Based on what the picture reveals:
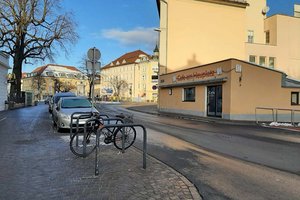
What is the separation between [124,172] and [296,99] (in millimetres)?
18918

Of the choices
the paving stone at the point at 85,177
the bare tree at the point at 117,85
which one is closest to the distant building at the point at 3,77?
the paving stone at the point at 85,177

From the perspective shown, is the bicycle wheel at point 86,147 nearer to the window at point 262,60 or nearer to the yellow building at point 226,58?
the yellow building at point 226,58

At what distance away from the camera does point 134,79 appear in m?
120

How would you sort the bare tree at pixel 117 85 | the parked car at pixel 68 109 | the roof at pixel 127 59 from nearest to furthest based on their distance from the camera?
1. the parked car at pixel 68 109
2. the bare tree at pixel 117 85
3. the roof at pixel 127 59

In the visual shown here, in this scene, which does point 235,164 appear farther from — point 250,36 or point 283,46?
point 250,36

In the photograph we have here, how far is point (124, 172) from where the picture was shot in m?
6.83

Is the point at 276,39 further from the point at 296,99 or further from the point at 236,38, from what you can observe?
the point at 296,99

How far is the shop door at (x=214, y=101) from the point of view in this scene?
77.9 feet

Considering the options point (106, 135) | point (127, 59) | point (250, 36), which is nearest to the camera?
point (106, 135)

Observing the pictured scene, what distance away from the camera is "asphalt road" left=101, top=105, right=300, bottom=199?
5.88m

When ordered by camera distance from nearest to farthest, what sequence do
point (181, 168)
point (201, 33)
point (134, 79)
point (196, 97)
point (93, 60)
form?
point (181, 168) → point (93, 60) → point (196, 97) → point (201, 33) → point (134, 79)

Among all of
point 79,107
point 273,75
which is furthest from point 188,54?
point 79,107

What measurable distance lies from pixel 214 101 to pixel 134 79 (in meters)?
96.8

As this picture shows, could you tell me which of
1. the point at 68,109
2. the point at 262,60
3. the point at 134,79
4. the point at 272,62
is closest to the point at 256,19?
the point at 262,60
